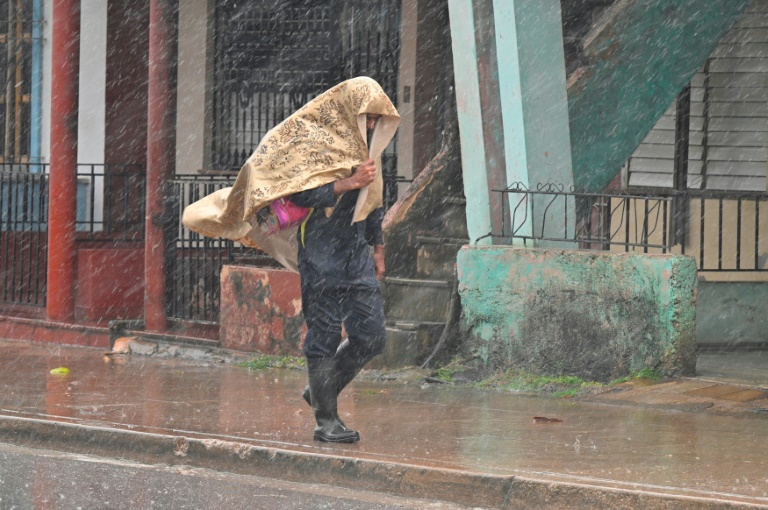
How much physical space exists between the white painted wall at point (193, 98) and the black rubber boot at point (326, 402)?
7.98 meters

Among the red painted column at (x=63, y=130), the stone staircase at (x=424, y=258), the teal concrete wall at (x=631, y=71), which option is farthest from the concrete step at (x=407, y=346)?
the red painted column at (x=63, y=130)

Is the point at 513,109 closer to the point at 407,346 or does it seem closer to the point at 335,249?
the point at 407,346

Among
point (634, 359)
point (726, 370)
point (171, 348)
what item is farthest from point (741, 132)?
point (171, 348)

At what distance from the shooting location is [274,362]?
11000mm

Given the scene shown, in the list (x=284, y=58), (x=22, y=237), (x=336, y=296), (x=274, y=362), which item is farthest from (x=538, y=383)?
(x=22, y=237)

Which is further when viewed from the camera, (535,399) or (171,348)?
(171,348)

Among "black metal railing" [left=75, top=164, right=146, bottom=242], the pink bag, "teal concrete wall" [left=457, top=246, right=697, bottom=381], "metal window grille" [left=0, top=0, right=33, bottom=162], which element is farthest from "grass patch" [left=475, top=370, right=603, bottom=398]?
"metal window grille" [left=0, top=0, right=33, bottom=162]

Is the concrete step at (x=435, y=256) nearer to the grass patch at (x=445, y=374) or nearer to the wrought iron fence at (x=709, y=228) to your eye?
the wrought iron fence at (x=709, y=228)

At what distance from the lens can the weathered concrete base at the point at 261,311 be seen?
36.2 ft

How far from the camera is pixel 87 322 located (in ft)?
43.4

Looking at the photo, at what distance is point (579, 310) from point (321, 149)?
3101 millimetres

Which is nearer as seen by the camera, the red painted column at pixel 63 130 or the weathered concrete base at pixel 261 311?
the weathered concrete base at pixel 261 311

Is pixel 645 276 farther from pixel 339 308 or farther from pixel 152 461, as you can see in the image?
pixel 152 461

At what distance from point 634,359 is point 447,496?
10.9 ft
